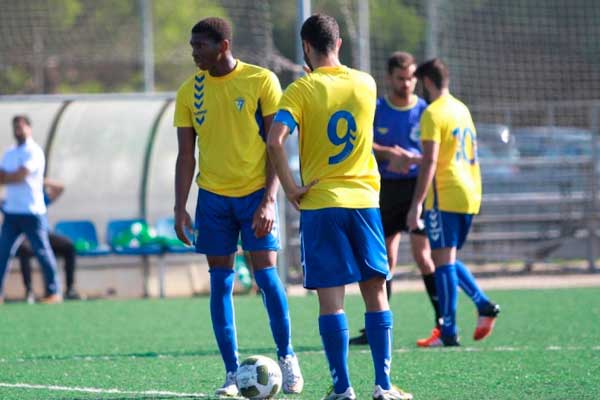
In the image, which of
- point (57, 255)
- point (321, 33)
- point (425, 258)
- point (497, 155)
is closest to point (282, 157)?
point (321, 33)

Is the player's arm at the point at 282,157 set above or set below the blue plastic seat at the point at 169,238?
above

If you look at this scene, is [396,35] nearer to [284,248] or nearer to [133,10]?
[133,10]

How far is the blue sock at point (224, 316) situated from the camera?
7.20m

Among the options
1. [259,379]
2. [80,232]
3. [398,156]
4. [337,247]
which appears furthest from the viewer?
[80,232]

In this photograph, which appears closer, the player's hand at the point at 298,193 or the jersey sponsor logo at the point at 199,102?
the player's hand at the point at 298,193

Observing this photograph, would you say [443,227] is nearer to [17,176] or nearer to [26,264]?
[17,176]

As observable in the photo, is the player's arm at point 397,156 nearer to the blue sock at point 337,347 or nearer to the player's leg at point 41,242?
the blue sock at point 337,347

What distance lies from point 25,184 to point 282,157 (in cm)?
925

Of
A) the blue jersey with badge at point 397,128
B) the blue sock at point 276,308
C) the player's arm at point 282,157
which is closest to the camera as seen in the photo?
the player's arm at point 282,157

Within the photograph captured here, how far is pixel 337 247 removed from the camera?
6379 millimetres

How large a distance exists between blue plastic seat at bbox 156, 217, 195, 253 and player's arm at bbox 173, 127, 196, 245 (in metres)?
8.69

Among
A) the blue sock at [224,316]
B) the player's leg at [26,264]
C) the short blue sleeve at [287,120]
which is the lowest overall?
the player's leg at [26,264]

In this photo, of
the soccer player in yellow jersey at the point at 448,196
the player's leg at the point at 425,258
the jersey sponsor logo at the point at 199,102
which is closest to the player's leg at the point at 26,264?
the player's leg at the point at 425,258

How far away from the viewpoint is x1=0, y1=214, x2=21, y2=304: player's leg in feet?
49.1
